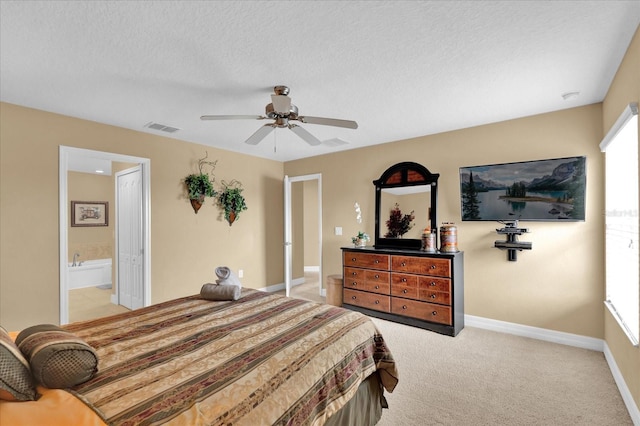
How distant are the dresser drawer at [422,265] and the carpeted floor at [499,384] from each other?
0.73 metres

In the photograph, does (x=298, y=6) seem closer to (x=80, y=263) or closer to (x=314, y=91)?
(x=314, y=91)

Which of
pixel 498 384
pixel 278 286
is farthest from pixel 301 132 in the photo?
pixel 278 286

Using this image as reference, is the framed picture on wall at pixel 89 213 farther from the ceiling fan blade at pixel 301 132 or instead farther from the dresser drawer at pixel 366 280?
the ceiling fan blade at pixel 301 132

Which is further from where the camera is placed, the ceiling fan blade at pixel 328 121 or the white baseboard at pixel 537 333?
the white baseboard at pixel 537 333

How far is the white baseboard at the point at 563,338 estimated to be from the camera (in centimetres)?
222

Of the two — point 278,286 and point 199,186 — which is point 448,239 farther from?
point 199,186

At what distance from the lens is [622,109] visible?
7.50ft

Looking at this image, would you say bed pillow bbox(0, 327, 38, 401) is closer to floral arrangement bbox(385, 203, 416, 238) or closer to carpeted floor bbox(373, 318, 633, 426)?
carpeted floor bbox(373, 318, 633, 426)

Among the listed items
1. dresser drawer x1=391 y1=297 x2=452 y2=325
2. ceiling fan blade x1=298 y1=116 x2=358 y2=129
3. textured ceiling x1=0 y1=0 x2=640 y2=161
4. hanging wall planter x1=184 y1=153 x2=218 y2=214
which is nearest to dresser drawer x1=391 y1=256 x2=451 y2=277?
dresser drawer x1=391 y1=297 x2=452 y2=325

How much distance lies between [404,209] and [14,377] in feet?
13.3

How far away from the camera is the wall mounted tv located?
3.17 meters

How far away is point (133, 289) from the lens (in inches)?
168

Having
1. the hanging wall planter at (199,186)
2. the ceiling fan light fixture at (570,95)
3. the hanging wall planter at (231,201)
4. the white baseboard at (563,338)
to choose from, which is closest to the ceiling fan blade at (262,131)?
the hanging wall planter at (199,186)

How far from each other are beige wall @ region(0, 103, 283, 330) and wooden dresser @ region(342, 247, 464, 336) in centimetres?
190
